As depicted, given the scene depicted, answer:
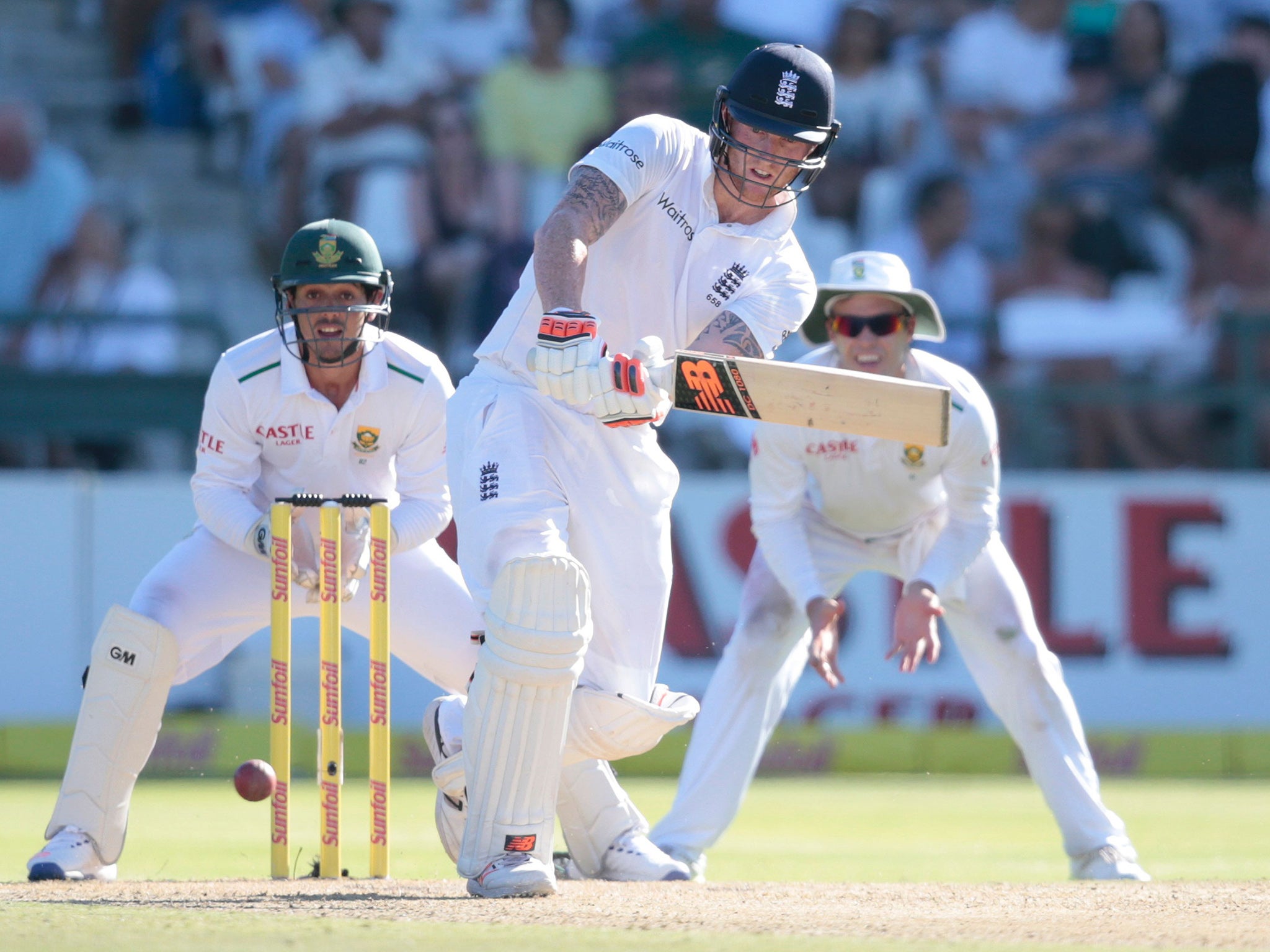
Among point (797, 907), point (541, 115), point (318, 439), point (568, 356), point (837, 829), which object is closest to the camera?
point (568, 356)

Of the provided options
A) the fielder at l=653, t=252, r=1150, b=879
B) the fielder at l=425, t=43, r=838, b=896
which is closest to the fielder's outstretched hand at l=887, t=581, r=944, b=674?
the fielder at l=653, t=252, r=1150, b=879

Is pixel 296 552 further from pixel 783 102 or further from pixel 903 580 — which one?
pixel 903 580

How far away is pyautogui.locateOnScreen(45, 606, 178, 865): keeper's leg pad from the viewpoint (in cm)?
413

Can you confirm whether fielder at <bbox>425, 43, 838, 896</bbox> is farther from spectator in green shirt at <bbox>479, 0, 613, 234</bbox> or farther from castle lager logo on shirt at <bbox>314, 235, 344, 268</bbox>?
spectator in green shirt at <bbox>479, 0, 613, 234</bbox>

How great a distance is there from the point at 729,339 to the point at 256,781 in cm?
137

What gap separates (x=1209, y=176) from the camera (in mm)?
9109

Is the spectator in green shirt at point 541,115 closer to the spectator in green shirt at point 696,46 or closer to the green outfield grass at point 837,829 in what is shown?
the spectator in green shirt at point 696,46

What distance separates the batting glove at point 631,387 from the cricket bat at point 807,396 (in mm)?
26

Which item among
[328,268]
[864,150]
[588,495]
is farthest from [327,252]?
[864,150]

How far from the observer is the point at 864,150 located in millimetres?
9234

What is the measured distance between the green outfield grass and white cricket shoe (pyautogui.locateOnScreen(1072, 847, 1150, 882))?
0.11m

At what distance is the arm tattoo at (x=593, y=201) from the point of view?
3.55 metres

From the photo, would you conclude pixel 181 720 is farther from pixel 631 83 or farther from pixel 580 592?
pixel 580 592

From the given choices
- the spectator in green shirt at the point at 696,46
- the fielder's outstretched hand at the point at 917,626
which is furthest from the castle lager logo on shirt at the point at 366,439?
the spectator in green shirt at the point at 696,46
